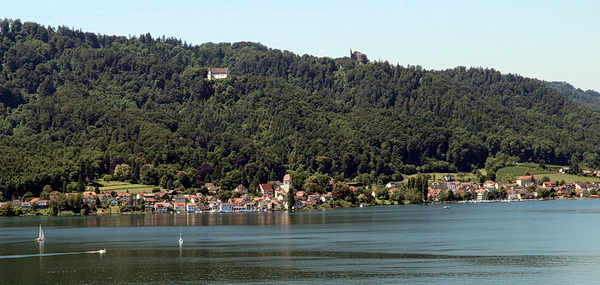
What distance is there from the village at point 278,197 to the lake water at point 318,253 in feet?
120

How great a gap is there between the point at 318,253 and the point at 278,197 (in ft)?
297

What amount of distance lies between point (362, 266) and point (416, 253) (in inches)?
337

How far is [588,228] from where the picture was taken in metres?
83.5

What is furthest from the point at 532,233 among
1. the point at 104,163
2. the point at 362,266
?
the point at 104,163

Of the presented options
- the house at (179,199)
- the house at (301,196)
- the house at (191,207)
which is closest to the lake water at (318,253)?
the house at (191,207)

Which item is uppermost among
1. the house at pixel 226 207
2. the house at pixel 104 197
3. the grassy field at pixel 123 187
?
the grassy field at pixel 123 187

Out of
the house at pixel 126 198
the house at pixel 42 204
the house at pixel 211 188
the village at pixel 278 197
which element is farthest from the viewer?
the house at pixel 211 188

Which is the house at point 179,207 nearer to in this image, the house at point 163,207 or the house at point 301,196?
the house at point 163,207

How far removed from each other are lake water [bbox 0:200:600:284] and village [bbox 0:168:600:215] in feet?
120

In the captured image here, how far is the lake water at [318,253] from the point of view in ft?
173

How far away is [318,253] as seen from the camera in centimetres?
6569

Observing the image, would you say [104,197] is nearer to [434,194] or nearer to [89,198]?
A: [89,198]

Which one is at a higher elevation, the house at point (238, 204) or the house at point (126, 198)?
the house at point (126, 198)

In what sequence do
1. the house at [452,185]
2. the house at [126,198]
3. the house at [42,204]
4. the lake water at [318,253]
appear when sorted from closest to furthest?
the lake water at [318,253] → the house at [42,204] → the house at [126,198] → the house at [452,185]
